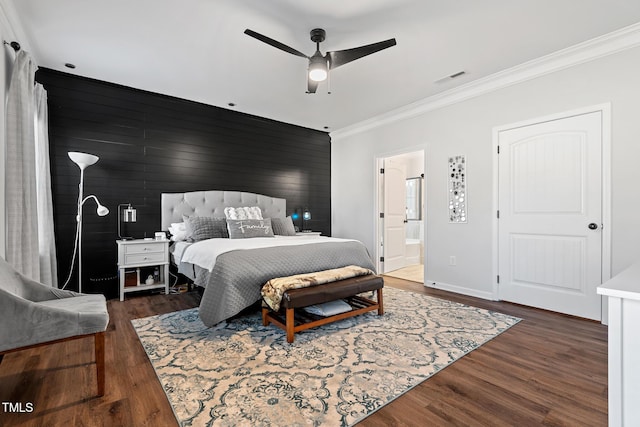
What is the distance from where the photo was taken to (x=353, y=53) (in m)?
2.57

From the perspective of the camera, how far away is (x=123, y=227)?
158 inches

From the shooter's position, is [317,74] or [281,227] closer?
[317,74]

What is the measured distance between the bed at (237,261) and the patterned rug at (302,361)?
0.30 metres

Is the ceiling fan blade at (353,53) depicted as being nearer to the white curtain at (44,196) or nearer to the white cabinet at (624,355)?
the white cabinet at (624,355)

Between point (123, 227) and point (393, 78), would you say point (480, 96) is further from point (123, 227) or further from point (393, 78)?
point (123, 227)

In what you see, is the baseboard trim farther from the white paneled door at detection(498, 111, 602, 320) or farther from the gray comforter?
the gray comforter

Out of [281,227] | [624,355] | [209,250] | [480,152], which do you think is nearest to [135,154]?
[209,250]

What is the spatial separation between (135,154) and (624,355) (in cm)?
479

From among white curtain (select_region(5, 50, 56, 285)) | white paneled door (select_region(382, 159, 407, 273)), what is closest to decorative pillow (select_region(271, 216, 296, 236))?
white paneled door (select_region(382, 159, 407, 273))

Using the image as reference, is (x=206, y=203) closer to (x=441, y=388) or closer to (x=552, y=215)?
(x=441, y=388)

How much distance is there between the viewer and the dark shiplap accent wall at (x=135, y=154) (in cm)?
365

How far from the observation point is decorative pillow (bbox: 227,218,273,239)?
391cm

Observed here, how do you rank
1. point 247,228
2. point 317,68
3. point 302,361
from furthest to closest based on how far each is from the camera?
point 247,228
point 317,68
point 302,361

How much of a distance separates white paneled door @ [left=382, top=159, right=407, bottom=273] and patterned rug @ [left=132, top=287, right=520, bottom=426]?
2.23m
